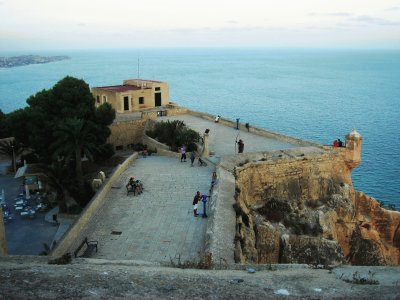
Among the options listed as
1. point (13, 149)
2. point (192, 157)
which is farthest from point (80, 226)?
point (13, 149)

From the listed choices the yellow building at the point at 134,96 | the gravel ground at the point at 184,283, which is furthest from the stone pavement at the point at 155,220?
the yellow building at the point at 134,96

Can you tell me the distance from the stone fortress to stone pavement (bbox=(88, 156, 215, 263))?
3 centimetres

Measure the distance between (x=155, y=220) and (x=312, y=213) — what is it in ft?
26.8

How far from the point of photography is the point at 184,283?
Answer: 7.36 meters

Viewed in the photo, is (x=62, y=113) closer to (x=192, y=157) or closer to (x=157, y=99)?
(x=192, y=157)

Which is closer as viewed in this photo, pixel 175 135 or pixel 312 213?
pixel 312 213

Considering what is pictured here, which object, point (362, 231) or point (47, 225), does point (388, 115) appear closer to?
point (362, 231)

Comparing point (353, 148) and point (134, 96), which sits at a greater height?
point (134, 96)

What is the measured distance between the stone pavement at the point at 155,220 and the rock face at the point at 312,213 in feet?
6.20

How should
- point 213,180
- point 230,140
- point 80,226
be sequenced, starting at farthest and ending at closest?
point 230,140 → point 213,180 → point 80,226

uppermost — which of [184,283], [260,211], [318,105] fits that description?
[184,283]

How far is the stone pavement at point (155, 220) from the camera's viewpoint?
1197 cm

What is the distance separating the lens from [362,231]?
21.5 metres

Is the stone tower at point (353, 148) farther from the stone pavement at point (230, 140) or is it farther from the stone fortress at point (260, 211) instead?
the stone pavement at point (230, 140)
